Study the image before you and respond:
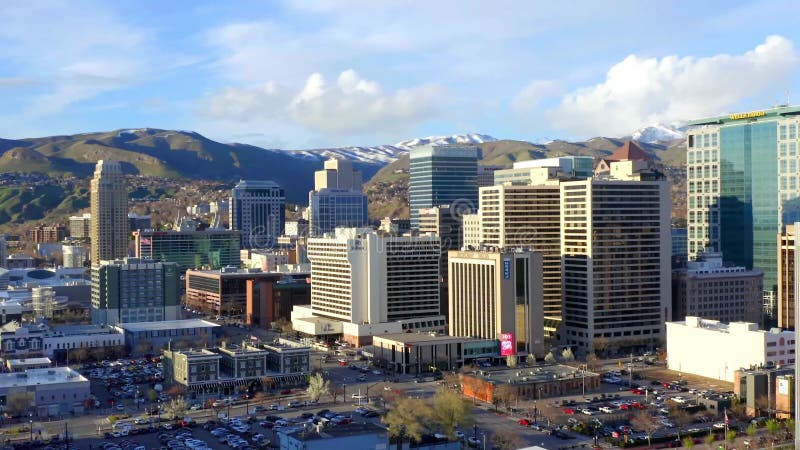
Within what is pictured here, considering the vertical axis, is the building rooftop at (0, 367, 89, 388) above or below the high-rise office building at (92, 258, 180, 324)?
below

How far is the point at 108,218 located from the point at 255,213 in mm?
29071

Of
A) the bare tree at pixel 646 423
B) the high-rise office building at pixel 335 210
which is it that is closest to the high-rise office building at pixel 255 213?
the high-rise office building at pixel 335 210

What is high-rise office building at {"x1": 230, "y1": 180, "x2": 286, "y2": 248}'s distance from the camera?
13788cm

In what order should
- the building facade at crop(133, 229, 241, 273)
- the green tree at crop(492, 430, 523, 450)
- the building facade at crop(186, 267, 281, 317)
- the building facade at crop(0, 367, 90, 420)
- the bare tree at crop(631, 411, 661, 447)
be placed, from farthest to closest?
the building facade at crop(133, 229, 241, 273), the building facade at crop(186, 267, 281, 317), the building facade at crop(0, 367, 90, 420), the bare tree at crop(631, 411, 661, 447), the green tree at crop(492, 430, 523, 450)

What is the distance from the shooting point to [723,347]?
1877 inches

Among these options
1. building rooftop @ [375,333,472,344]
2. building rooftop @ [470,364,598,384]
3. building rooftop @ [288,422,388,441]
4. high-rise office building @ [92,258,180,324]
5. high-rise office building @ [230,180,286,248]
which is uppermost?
high-rise office building @ [230,180,286,248]

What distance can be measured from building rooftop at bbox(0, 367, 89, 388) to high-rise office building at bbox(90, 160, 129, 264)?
68.0m

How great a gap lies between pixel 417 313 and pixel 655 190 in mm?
16554

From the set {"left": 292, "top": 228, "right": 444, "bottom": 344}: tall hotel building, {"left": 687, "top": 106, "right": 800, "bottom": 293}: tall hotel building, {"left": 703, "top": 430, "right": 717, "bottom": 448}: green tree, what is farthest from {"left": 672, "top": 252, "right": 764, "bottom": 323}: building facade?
{"left": 703, "top": 430, "right": 717, "bottom": 448}: green tree

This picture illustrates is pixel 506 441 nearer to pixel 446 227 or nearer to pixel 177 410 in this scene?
pixel 177 410

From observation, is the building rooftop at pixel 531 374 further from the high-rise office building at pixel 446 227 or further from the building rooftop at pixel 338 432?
the high-rise office building at pixel 446 227

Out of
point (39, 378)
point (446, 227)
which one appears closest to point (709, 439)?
point (39, 378)

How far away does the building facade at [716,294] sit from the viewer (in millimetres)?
61344

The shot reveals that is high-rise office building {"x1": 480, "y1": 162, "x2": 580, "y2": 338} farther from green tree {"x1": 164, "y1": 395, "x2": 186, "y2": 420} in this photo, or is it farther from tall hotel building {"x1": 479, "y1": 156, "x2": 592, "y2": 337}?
green tree {"x1": 164, "y1": 395, "x2": 186, "y2": 420}
